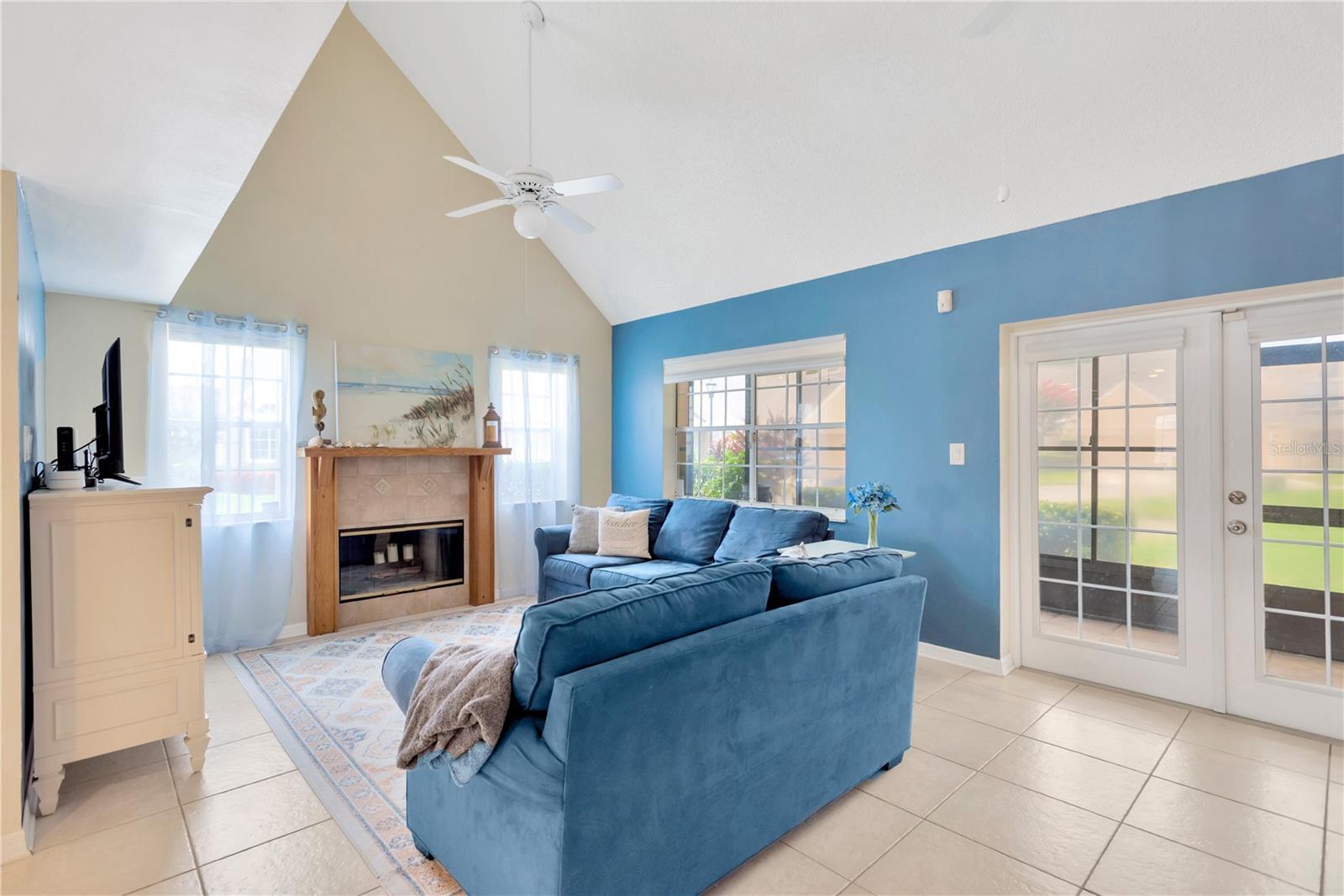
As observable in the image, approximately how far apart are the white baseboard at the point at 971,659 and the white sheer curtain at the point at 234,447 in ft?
13.7

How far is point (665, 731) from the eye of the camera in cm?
157

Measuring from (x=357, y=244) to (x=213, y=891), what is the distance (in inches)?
157

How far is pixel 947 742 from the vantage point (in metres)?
2.74

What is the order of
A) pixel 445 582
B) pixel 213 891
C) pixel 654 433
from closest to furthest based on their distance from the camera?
pixel 213 891
pixel 445 582
pixel 654 433

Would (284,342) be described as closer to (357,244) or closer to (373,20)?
(357,244)

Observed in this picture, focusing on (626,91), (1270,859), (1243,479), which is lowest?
(1270,859)

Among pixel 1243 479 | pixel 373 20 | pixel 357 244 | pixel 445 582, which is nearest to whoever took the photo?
pixel 1243 479

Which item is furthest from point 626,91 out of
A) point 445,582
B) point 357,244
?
point 445,582

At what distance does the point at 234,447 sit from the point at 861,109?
422 centimetres

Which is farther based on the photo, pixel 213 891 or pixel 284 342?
pixel 284 342

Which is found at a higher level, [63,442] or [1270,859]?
[63,442]

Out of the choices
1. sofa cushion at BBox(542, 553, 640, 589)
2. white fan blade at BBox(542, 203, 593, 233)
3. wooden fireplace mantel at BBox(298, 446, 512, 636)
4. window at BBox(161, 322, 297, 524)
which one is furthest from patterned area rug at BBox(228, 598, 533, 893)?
white fan blade at BBox(542, 203, 593, 233)

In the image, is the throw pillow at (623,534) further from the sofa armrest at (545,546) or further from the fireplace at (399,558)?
the fireplace at (399,558)

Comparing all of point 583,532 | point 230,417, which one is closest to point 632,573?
point 583,532
